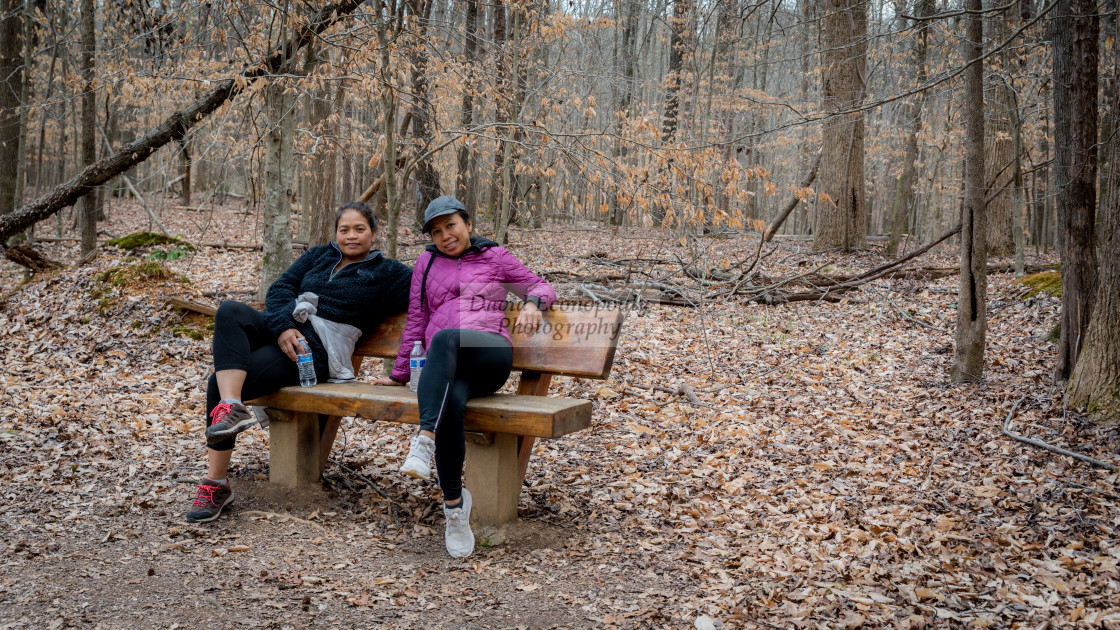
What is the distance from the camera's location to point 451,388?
305cm

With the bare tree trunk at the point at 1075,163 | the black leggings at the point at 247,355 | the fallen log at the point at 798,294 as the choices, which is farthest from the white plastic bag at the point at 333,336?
the fallen log at the point at 798,294

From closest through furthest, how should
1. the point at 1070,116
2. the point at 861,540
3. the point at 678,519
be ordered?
1. the point at 861,540
2. the point at 678,519
3. the point at 1070,116

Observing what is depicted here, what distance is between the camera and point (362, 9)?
5.53m

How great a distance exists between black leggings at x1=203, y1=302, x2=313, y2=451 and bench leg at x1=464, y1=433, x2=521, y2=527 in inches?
41.5

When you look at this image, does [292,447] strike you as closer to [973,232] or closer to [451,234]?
[451,234]

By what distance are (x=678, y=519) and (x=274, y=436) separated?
209 cm

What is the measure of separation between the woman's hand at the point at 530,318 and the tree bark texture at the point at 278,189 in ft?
11.4

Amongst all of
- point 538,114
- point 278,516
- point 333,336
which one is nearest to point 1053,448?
point 333,336

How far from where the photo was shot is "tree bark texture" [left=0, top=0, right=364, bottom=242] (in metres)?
5.48

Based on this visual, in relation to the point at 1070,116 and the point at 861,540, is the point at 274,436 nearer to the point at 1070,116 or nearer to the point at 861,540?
the point at 861,540

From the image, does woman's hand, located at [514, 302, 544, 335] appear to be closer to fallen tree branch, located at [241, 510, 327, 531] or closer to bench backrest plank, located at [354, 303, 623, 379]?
bench backrest plank, located at [354, 303, 623, 379]

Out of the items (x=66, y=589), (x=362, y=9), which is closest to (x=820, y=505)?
(x=66, y=589)

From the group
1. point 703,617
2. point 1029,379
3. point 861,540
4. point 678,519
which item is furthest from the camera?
point 1029,379

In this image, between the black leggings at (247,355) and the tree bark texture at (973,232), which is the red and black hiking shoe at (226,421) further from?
the tree bark texture at (973,232)
